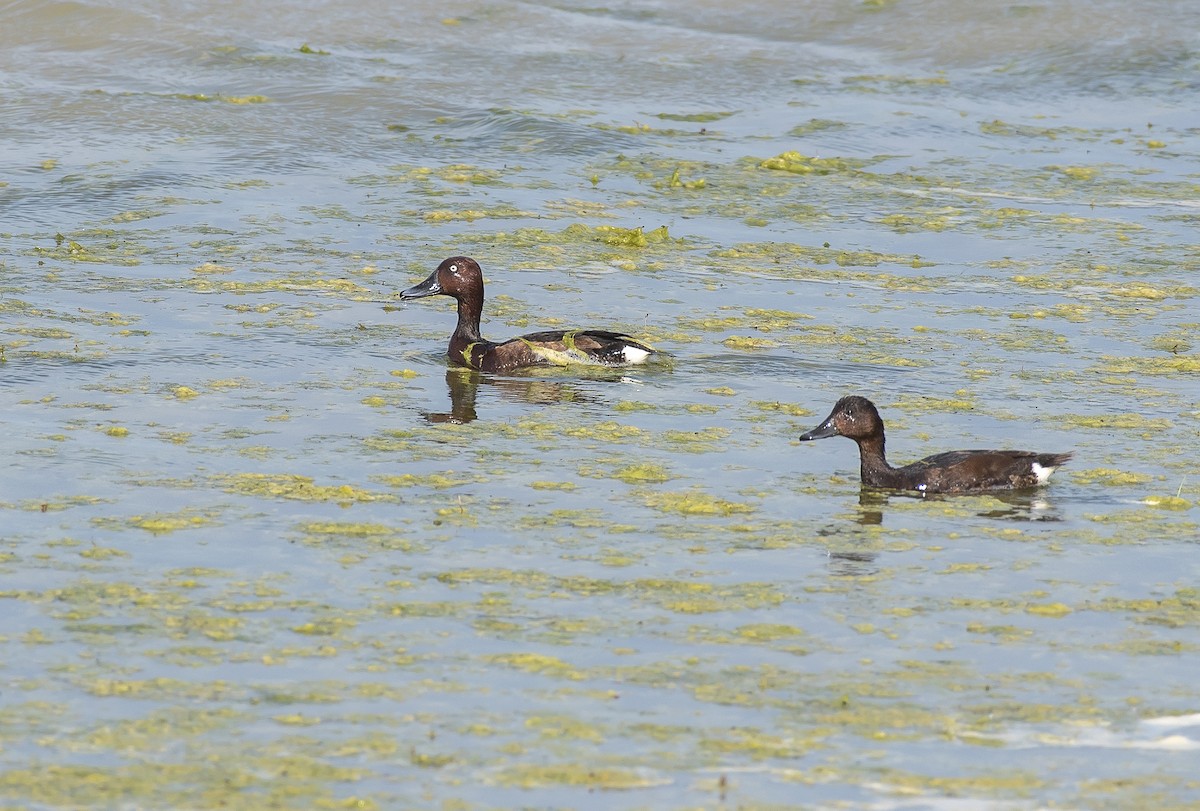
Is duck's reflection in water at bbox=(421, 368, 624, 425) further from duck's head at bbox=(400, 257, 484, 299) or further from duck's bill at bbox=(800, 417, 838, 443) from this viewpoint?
duck's bill at bbox=(800, 417, 838, 443)

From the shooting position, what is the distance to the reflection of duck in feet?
38.9

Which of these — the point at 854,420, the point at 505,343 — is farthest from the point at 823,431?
the point at 505,343

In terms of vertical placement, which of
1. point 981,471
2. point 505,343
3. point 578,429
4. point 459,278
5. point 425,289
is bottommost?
point 578,429

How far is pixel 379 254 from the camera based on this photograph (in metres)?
15.8

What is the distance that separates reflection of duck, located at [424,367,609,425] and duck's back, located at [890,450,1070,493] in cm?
268

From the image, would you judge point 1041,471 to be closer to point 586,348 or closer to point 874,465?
point 874,465

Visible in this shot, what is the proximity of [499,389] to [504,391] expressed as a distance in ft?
0.24

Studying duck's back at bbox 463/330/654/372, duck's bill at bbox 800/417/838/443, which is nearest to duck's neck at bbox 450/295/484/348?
duck's back at bbox 463/330/654/372

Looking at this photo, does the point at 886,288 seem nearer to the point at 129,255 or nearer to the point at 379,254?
the point at 379,254

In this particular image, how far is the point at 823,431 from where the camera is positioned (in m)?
10.6

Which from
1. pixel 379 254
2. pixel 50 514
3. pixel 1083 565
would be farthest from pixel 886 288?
pixel 50 514

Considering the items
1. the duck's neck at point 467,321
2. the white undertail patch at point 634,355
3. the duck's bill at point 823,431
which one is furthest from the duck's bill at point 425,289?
the duck's bill at point 823,431

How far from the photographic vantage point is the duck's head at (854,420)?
10.4m

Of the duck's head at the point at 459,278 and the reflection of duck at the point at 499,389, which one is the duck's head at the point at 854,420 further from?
the duck's head at the point at 459,278
